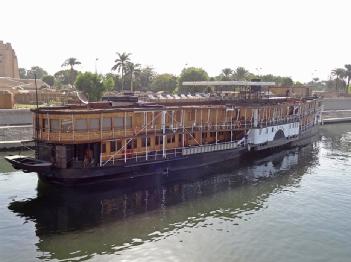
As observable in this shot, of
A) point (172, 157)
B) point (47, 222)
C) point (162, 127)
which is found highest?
point (162, 127)

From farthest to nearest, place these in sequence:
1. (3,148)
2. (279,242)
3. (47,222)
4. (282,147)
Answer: (282,147)
(3,148)
(47,222)
(279,242)

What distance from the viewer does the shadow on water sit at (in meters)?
20.6

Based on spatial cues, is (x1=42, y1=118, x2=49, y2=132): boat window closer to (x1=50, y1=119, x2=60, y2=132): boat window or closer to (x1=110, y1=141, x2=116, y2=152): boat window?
(x1=50, y1=119, x2=60, y2=132): boat window

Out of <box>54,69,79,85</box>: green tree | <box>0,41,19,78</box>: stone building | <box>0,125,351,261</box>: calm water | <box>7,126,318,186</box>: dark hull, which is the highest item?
<box>0,41,19,78</box>: stone building

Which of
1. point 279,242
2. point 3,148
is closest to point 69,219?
Answer: point 279,242

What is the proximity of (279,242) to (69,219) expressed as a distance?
470 inches

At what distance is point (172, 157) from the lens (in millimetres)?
32812

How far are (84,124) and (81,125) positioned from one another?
0.73 ft

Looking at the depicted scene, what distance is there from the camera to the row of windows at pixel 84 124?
2691 cm

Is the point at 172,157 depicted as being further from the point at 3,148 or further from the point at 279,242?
the point at 3,148

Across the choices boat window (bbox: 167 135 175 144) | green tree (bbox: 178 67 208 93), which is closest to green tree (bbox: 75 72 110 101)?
green tree (bbox: 178 67 208 93)

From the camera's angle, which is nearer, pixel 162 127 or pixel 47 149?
pixel 47 149

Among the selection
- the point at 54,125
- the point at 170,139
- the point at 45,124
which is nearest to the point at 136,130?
the point at 170,139

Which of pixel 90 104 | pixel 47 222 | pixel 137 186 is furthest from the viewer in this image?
pixel 90 104
